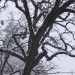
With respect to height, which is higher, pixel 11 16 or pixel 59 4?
pixel 11 16

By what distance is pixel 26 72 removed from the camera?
493 inches

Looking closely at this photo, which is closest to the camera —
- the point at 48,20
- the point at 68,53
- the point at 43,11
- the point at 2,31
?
the point at 48,20

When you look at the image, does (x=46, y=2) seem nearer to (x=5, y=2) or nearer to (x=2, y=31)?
(x=5, y=2)

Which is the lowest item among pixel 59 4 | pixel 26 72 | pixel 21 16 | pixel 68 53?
pixel 26 72

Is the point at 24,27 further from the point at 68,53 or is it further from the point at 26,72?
the point at 26,72

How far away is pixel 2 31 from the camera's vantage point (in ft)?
70.1

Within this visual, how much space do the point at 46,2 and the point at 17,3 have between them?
1.83m

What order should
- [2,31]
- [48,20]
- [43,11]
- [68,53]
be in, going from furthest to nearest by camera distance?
[2,31], [43,11], [68,53], [48,20]

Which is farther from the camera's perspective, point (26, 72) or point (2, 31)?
point (2, 31)

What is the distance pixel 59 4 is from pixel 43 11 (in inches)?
238

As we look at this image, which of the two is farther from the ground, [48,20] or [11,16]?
[11,16]

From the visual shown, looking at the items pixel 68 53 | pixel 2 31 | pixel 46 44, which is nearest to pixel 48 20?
pixel 68 53

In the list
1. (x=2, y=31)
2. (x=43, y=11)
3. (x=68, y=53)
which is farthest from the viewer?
(x=2, y=31)

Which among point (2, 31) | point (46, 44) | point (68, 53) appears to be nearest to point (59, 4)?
point (68, 53)
